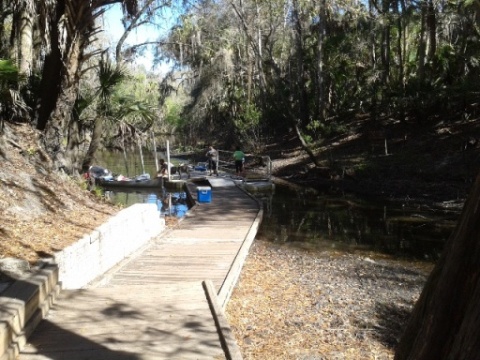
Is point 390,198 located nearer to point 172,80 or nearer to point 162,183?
point 162,183

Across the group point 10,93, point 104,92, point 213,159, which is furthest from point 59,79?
point 213,159

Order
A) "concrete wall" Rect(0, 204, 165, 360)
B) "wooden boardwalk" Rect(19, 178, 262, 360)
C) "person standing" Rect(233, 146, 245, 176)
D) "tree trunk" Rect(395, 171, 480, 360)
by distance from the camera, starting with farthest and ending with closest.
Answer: "person standing" Rect(233, 146, 245, 176) < "wooden boardwalk" Rect(19, 178, 262, 360) < "concrete wall" Rect(0, 204, 165, 360) < "tree trunk" Rect(395, 171, 480, 360)

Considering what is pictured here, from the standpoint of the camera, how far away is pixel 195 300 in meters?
5.40

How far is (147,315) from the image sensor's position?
16.1ft

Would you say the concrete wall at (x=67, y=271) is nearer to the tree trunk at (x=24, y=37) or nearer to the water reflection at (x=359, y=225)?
the tree trunk at (x=24, y=37)

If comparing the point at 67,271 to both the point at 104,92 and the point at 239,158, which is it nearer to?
the point at 104,92

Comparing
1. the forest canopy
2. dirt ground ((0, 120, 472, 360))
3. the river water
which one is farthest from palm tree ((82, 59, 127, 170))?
the river water

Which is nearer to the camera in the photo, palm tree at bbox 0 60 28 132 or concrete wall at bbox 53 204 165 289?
concrete wall at bbox 53 204 165 289

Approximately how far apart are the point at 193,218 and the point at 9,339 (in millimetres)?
8818

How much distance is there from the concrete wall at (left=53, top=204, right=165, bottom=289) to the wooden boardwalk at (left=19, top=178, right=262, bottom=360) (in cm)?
18

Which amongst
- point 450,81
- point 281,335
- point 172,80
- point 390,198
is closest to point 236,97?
point 172,80

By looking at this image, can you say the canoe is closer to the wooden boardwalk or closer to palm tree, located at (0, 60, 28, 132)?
palm tree, located at (0, 60, 28, 132)

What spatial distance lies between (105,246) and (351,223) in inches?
357

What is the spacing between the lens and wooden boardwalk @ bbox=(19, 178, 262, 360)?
4051 millimetres
